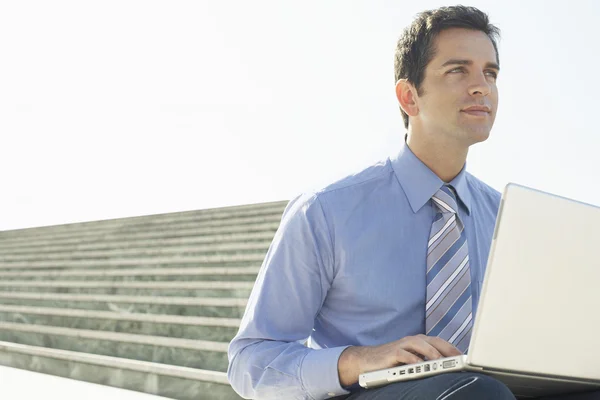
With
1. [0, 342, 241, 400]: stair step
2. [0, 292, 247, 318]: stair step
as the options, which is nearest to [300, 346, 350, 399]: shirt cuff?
[0, 342, 241, 400]: stair step

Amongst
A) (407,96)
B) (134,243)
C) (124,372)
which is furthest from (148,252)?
(407,96)

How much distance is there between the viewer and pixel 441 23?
1398mm

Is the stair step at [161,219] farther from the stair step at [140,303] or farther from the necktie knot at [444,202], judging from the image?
the necktie knot at [444,202]

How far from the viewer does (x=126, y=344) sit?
4.21 metres

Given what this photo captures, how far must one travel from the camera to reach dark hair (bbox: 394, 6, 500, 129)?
55.0 inches

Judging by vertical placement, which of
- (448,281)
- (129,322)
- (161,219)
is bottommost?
(129,322)

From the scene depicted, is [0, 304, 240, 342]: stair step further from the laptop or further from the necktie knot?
the laptop

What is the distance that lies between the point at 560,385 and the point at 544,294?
208mm

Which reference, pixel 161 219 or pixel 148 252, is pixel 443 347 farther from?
pixel 161 219

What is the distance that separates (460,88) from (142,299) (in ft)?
12.3

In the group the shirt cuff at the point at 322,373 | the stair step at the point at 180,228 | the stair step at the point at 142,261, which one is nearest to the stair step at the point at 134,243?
the stair step at the point at 180,228

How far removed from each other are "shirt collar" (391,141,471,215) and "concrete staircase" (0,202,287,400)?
2097 millimetres

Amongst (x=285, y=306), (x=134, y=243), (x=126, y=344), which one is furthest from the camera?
(x=134, y=243)

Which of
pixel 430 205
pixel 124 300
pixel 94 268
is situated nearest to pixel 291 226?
pixel 430 205
